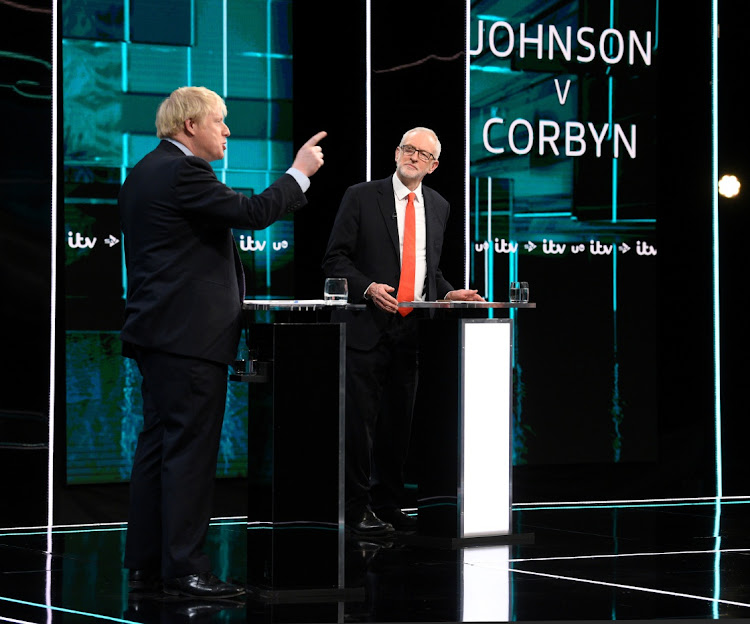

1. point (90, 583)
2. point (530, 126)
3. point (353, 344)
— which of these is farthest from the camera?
point (530, 126)

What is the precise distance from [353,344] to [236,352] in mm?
1260

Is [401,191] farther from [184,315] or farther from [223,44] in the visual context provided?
[184,315]

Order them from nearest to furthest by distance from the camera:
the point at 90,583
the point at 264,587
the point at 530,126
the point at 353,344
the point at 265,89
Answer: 1. the point at 264,587
2. the point at 90,583
3. the point at 353,344
4. the point at 265,89
5. the point at 530,126

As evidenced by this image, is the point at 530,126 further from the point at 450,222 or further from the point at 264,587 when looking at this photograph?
the point at 264,587

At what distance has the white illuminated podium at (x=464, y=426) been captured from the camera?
17.2ft

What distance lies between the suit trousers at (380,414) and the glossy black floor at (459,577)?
31 centimetres

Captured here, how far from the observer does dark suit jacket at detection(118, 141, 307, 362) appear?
4.12 m

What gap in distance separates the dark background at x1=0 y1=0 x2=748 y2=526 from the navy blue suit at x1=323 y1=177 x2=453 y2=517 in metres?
0.89

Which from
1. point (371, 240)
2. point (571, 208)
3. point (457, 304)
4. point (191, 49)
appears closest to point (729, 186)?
point (571, 208)

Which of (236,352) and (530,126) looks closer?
(236,352)

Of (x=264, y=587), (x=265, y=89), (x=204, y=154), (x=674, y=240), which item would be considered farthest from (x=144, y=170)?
(x=674, y=240)

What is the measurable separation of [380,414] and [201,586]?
5.46ft

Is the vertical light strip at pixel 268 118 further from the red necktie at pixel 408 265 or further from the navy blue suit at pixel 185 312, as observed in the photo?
the navy blue suit at pixel 185 312

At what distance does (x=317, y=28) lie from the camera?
650 cm
